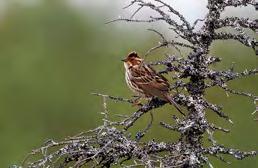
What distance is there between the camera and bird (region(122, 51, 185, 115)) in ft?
28.0

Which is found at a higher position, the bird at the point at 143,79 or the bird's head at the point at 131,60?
the bird's head at the point at 131,60

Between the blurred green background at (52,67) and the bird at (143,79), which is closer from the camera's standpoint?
the bird at (143,79)

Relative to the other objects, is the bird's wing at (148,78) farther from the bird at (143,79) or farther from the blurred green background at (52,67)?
the blurred green background at (52,67)

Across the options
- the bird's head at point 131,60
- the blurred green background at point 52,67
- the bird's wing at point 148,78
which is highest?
the blurred green background at point 52,67

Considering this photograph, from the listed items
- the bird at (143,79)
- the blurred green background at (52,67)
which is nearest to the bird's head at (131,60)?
the bird at (143,79)

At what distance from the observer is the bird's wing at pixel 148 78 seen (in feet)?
28.5

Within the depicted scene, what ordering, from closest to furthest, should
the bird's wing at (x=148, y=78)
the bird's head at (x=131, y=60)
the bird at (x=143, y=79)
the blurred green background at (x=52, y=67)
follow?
the bird at (x=143, y=79) → the bird's wing at (x=148, y=78) → the bird's head at (x=131, y=60) → the blurred green background at (x=52, y=67)

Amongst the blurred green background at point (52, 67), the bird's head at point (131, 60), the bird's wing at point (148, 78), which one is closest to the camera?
the bird's wing at point (148, 78)

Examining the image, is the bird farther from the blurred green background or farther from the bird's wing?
the blurred green background

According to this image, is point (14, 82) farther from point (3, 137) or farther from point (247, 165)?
point (247, 165)

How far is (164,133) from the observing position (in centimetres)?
2744

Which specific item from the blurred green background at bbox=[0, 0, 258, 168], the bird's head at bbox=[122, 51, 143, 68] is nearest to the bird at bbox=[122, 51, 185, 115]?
the bird's head at bbox=[122, 51, 143, 68]

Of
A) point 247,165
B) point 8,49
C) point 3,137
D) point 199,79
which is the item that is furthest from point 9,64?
point 199,79

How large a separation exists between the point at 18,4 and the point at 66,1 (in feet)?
7.11
